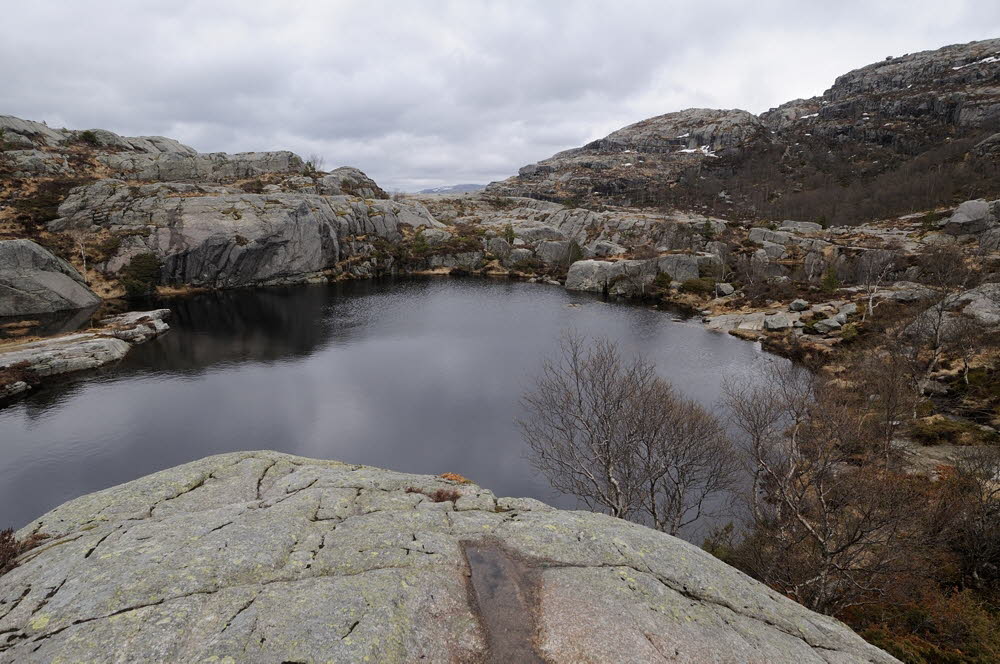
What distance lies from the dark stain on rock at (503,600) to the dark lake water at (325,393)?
63.4ft

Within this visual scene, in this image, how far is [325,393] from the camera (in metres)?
44.3

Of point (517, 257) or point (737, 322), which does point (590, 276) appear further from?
point (737, 322)

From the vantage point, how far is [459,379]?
47531 millimetres

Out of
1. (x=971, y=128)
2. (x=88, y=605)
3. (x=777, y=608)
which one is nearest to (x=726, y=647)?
(x=777, y=608)

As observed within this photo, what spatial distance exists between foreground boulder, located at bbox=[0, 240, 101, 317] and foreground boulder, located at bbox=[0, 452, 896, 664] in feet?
264

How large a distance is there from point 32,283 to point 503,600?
9556 cm

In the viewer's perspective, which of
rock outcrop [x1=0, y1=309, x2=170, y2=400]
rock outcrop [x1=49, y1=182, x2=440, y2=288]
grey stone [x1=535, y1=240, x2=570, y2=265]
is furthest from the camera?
grey stone [x1=535, y1=240, x2=570, y2=265]

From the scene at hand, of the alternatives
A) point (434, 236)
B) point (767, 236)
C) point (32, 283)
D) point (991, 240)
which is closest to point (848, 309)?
point (991, 240)

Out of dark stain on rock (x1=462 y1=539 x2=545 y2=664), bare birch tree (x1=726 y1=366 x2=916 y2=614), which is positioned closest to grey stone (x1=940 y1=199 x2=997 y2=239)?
bare birch tree (x1=726 y1=366 x2=916 y2=614)

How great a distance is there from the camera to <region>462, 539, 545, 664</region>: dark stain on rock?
9.11 m

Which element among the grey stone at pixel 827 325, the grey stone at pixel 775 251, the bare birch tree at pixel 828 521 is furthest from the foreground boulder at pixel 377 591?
the grey stone at pixel 775 251

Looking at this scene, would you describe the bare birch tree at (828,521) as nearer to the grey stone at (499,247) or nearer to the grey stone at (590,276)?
the grey stone at (590,276)

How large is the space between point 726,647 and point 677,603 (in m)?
1.33

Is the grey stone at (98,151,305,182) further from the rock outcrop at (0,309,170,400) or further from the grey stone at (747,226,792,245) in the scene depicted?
the grey stone at (747,226,792,245)
